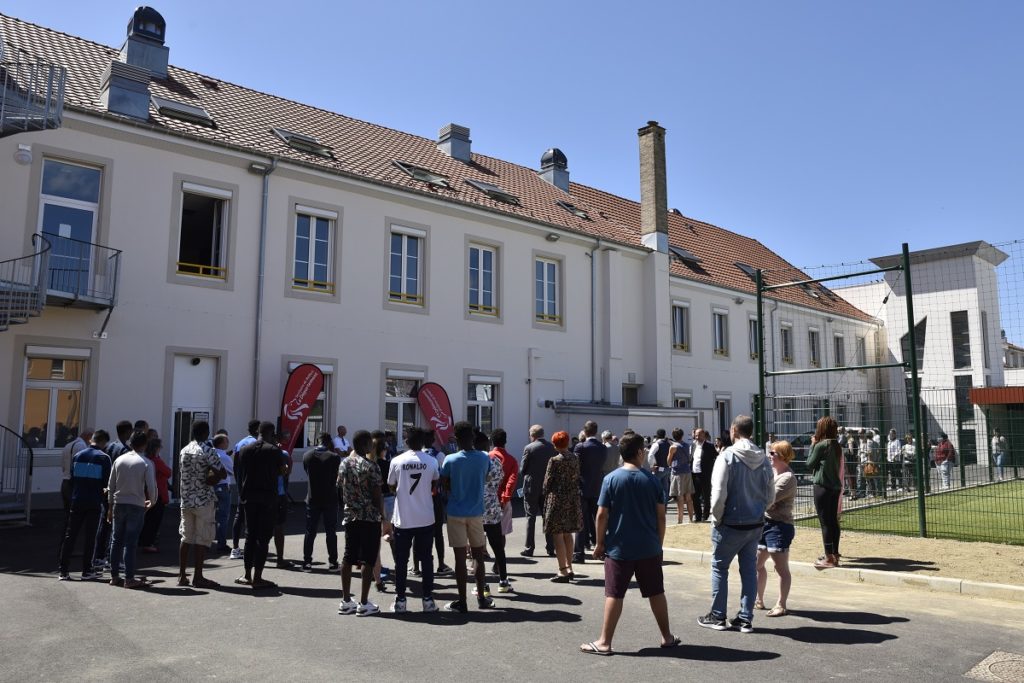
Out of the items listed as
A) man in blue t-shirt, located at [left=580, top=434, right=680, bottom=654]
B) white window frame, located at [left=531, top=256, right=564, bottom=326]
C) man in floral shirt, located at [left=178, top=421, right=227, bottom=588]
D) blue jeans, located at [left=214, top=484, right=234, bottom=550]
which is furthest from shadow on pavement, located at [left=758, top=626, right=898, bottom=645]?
white window frame, located at [left=531, top=256, right=564, bottom=326]

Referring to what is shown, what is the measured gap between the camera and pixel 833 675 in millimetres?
5293

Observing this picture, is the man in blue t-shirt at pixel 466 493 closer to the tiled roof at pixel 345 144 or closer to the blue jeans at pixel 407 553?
the blue jeans at pixel 407 553

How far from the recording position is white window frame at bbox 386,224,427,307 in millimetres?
18859

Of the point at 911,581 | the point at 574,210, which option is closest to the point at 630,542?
the point at 911,581

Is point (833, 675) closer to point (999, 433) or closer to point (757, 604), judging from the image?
point (757, 604)

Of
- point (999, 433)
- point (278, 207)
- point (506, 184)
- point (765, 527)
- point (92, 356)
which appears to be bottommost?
point (765, 527)

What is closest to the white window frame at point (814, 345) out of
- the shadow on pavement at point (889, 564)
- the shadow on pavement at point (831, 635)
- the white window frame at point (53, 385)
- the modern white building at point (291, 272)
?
the modern white building at point (291, 272)

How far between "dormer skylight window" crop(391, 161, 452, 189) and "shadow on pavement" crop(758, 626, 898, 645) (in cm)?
1617

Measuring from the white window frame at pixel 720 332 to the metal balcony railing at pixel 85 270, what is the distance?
20561 mm

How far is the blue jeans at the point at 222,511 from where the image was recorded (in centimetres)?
1012

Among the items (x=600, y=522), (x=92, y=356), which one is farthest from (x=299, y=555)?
(x=92, y=356)

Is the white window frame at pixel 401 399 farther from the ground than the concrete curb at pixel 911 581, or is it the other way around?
the white window frame at pixel 401 399

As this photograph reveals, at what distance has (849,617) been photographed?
23.2 ft

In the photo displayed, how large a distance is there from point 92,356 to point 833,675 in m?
13.6
